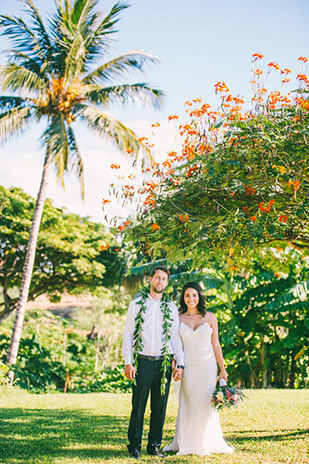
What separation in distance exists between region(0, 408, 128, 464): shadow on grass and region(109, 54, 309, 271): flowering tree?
240 centimetres

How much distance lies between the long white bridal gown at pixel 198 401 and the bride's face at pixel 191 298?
0.83 feet

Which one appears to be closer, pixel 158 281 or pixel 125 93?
pixel 158 281

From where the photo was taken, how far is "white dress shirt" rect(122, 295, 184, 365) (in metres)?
4.70

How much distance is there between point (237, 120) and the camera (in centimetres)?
496

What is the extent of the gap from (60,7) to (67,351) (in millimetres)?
11041

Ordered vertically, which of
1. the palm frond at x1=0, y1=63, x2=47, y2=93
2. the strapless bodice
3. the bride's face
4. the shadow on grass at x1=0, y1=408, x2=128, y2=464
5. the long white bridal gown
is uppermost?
the palm frond at x1=0, y1=63, x2=47, y2=93

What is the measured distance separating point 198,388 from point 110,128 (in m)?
9.39

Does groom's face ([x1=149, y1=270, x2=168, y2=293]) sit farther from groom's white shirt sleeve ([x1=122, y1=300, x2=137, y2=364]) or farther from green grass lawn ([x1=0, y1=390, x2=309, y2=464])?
green grass lawn ([x1=0, y1=390, x2=309, y2=464])

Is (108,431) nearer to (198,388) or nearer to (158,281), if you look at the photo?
(198,388)

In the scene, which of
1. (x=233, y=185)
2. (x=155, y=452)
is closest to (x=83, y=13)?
(x=233, y=185)

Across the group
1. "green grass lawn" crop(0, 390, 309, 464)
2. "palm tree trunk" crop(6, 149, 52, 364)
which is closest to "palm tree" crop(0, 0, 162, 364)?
"palm tree trunk" crop(6, 149, 52, 364)

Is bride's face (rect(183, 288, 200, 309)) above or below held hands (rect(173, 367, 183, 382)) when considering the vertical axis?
above

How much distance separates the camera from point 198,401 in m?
5.07

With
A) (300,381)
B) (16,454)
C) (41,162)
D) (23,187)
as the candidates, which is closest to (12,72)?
(41,162)
